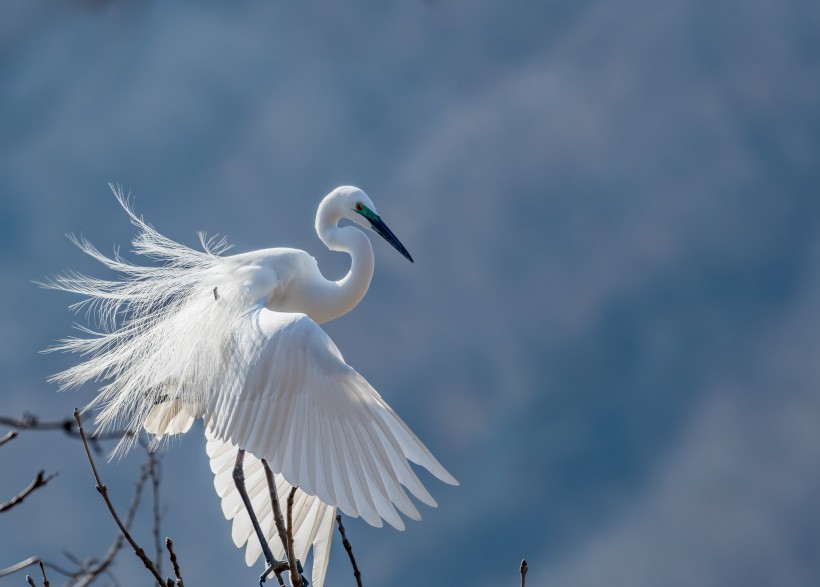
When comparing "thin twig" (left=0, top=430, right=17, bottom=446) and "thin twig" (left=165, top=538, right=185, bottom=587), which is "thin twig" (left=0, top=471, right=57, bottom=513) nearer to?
"thin twig" (left=0, top=430, right=17, bottom=446)

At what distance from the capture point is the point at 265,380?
348 cm

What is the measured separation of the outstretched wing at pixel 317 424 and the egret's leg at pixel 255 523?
469 mm

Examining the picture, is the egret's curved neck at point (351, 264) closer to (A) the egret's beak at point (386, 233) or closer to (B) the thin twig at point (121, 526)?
(A) the egret's beak at point (386, 233)

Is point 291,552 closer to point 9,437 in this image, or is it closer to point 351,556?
point 351,556

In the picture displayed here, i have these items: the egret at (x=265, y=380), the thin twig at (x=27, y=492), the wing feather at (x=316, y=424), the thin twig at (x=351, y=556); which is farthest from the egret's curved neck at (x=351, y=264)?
the thin twig at (x=27, y=492)

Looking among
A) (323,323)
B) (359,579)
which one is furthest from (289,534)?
(323,323)

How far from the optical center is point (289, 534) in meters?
2.57

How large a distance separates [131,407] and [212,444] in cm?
46

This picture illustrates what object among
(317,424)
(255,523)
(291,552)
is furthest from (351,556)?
(255,523)

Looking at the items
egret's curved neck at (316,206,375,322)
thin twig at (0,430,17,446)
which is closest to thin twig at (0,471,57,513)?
thin twig at (0,430,17,446)

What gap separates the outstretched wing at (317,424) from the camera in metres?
3.06

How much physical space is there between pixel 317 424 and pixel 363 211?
58.7 inches

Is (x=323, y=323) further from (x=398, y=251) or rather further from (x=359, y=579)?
(x=359, y=579)

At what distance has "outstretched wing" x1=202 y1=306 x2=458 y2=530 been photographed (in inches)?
120
